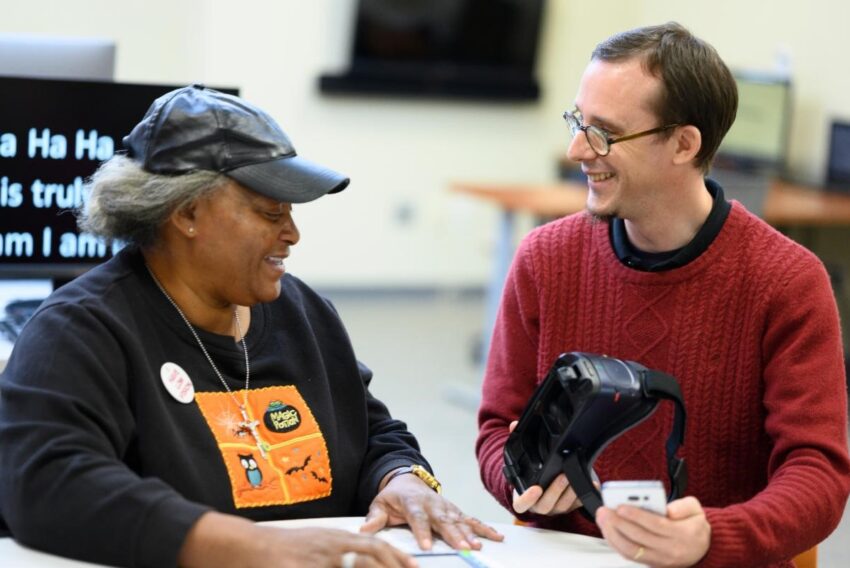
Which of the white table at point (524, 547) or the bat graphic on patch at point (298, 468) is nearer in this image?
the white table at point (524, 547)

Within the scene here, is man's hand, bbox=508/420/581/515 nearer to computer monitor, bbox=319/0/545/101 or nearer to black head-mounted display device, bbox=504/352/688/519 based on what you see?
black head-mounted display device, bbox=504/352/688/519

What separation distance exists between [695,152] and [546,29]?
508cm

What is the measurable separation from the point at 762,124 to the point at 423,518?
458 centimetres

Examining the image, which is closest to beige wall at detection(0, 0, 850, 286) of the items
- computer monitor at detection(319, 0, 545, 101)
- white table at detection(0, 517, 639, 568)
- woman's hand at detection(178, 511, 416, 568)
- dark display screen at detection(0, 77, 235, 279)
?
computer monitor at detection(319, 0, 545, 101)

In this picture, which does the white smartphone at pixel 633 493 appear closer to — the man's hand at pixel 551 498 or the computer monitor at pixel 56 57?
the man's hand at pixel 551 498

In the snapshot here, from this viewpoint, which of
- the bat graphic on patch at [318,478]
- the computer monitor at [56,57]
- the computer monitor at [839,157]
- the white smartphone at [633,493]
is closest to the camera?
the white smartphone at [633,493]

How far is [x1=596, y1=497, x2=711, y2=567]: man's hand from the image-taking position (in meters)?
1.56

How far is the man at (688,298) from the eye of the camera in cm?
189

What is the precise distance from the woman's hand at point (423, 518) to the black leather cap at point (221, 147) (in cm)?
45

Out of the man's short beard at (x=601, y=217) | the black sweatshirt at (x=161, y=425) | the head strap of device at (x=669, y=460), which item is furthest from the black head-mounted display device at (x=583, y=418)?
the man's short beard at (x=601, y=217)

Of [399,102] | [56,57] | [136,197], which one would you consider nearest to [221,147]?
[136,197]

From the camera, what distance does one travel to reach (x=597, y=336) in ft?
6.80

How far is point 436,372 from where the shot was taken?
5504 mm

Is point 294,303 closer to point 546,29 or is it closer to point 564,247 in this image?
point 564,247
